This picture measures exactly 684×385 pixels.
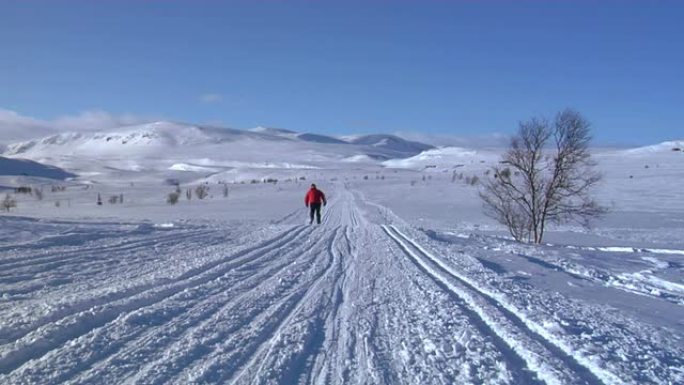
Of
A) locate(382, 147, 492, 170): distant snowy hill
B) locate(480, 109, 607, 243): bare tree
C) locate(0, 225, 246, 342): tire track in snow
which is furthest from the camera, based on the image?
locate(382, 147, 492, 170): distant snowy hill

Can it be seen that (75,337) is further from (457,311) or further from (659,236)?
(659,236)

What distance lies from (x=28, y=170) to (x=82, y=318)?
126627 millimetres

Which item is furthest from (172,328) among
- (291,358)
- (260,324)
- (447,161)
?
(447,161)

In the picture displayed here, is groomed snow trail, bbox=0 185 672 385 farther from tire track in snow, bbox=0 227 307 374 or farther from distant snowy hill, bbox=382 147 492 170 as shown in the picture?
distant snowy hill, bbox=382 147 492 170

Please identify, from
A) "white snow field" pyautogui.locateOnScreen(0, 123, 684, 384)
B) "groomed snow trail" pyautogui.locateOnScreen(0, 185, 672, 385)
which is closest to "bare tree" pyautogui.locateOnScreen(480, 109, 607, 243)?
"white snow field" pyautogui.locateOnScreen(0, 123, 684, 384)

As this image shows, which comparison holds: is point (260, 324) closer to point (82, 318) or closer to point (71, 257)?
point (82, 318)

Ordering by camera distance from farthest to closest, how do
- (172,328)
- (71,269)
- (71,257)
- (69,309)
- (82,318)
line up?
(71,257)
(71,269)
(69,309)
(82,318)
(172,328)

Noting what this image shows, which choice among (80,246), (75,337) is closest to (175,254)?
(80,246)

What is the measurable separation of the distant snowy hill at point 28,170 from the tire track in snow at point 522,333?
358 ft

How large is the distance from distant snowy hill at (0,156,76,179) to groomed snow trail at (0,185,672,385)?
10668 centimetres

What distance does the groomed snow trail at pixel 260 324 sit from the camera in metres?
5.38

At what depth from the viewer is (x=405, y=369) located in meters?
5.54

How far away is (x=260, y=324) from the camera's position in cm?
697

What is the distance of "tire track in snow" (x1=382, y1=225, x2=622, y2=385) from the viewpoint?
18.0ft
